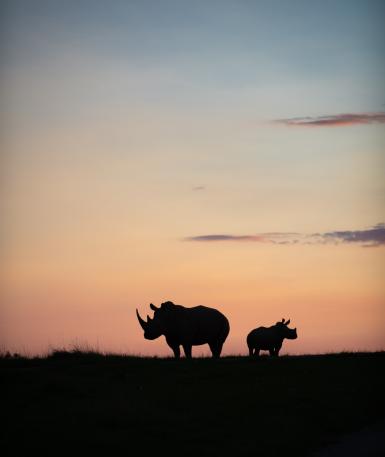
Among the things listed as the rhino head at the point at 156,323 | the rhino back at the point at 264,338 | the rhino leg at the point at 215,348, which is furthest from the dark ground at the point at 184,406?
the rhino back at the point at 264,338

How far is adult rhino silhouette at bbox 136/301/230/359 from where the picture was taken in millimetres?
27453

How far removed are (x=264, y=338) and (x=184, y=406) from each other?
52.4ft

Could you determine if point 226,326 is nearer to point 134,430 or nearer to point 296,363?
point 296,363

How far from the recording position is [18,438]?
42.4 ft

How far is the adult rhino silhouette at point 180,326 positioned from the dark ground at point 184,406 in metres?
5.00

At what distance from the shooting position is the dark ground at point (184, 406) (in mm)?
12812

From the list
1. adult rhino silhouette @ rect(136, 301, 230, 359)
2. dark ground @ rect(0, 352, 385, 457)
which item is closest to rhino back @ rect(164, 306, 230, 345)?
adult rhino silhouette @ rect(136, 301, 230, 359)

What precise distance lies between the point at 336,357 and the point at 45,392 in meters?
10.9

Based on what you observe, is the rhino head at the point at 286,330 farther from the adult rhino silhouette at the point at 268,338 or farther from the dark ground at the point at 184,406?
the dark ground at the point at 184,406

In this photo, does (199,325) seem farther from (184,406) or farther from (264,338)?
(184,406)

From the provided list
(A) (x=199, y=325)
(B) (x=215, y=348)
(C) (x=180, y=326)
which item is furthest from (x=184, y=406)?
(B) (x=215, y=348)

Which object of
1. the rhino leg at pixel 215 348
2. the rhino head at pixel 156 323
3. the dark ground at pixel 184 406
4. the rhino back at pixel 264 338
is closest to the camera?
the dark ground at pixel 184 406

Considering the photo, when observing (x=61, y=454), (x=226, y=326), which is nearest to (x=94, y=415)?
(x=61, y=454)

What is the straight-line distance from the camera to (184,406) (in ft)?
51.2
